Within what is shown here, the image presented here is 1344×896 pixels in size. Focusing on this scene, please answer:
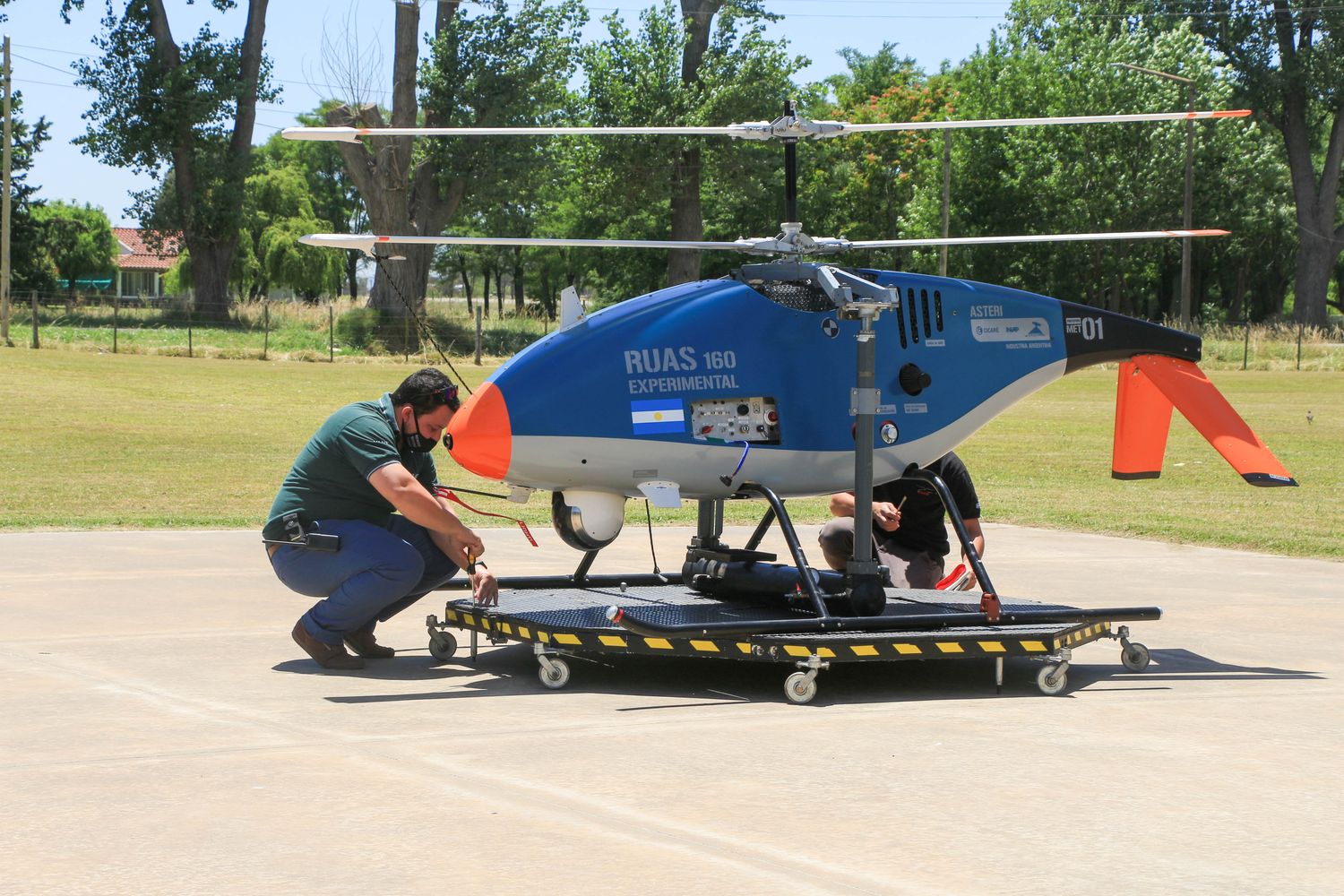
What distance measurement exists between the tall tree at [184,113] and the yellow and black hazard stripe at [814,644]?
150 ft

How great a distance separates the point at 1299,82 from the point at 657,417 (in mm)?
59050

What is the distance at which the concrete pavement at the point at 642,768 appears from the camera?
461 cm

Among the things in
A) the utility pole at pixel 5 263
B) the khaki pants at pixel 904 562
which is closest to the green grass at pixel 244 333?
the utility pole at pixel 5 263

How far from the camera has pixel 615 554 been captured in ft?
39.0

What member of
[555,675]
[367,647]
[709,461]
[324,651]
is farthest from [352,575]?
[709,461]

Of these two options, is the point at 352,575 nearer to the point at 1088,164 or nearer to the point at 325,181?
the point at 1088,164

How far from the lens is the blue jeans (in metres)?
7.64

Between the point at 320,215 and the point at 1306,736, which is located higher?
the point at 320,215

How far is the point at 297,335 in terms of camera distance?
48438 mm

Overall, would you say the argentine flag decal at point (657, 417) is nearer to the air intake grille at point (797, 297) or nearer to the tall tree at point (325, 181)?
the air intake grille at point (797, 297)

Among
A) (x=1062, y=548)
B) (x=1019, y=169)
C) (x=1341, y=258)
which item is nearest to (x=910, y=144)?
(x=1019, y=169)

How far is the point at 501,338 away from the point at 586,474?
43.0m

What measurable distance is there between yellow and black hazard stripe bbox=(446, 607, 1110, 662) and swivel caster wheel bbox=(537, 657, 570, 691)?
89mm

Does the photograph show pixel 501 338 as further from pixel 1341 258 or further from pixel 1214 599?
pixel 1341 258
